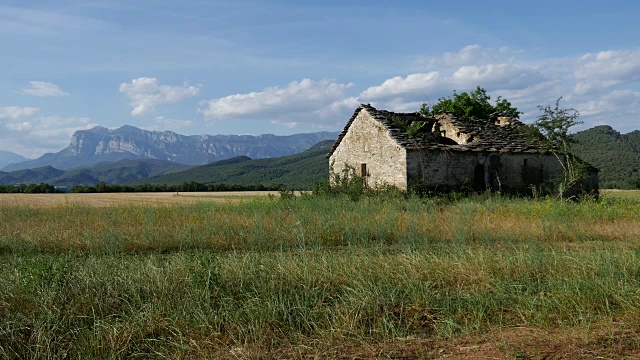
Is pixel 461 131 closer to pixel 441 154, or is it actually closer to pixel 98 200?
pixel 441 154

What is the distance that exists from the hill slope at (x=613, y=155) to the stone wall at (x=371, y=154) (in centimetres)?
3367

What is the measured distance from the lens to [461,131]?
85.6ft

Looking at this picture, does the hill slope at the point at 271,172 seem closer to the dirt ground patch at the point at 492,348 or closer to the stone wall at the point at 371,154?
the stone wall at the point at 371,154

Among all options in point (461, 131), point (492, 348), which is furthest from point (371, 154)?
point (492, 348)

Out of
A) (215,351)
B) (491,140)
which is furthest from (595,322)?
(491,140)

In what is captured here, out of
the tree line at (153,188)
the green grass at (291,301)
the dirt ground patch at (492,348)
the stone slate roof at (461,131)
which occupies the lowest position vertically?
the dirt ground patch at (492,348)

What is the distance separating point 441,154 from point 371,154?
3.48m

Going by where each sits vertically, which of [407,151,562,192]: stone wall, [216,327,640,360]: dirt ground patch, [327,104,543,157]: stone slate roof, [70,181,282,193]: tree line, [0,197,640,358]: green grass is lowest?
[216,327,640,360]: dirt ground patch

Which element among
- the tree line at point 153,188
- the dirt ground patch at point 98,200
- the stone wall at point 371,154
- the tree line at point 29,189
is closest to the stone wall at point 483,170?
the stone wall at point 371,154

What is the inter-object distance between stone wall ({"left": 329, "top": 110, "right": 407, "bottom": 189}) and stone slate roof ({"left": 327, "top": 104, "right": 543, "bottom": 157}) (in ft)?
1.02

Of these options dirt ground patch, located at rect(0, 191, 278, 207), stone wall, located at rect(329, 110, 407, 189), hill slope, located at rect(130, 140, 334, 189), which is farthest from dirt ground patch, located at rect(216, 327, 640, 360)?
hill slope, located at rect(130, 140, 334, 189)

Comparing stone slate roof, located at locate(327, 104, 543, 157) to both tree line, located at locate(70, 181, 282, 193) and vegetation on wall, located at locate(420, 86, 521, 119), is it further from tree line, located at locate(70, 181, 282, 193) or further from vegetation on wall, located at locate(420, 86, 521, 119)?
tree line, located at locate(70, 181, 282, 193)

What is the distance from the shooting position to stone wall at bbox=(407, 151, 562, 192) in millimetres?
23250

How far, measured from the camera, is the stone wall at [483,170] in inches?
915
